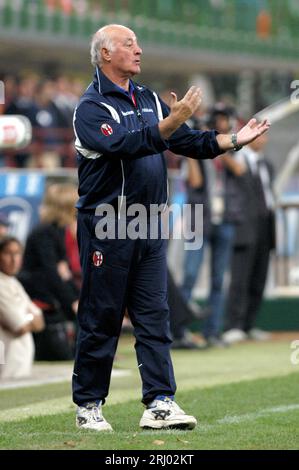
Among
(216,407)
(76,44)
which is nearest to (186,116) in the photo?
(216,407)

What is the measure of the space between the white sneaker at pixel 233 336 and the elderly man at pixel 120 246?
21.3 ft

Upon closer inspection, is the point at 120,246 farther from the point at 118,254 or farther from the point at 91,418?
the point at 91,418

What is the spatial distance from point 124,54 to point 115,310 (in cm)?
135

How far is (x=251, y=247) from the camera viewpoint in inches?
533

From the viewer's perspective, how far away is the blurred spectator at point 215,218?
12625 millimetres

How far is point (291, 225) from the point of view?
14625mm

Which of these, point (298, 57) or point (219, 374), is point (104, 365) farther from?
point (298, 57)

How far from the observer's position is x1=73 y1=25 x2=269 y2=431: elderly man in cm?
652

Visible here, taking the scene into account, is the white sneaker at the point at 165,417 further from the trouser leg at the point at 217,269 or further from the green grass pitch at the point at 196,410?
the trouser leg at the point at 217,269

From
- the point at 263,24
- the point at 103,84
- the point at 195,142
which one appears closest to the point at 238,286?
the point at 195,142

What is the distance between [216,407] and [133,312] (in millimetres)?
1387

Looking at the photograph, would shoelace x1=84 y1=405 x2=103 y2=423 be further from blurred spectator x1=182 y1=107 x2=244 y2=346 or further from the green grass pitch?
blurred spectator x1=182 y1=107 x2=244 y2=346

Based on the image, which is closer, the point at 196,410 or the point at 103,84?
the point at 103,84

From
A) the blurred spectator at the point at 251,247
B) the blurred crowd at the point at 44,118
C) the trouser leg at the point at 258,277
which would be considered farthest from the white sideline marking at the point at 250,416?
the blurred crowd at the point at 44,118
